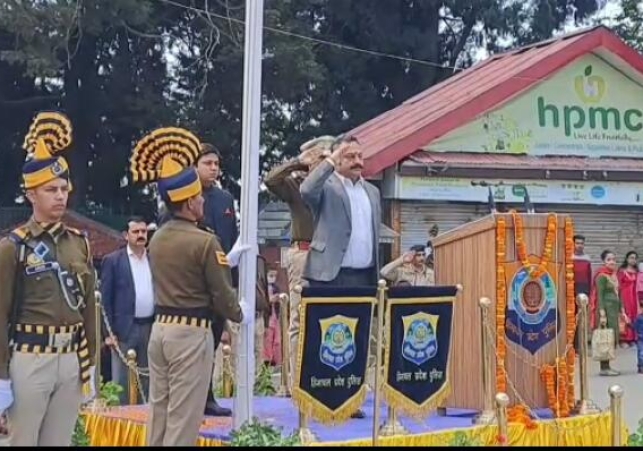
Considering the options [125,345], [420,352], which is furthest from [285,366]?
[420,352]

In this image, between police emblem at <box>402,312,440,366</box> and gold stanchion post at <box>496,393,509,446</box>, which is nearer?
gold stanchion post at <box>496,393,509,446</box>

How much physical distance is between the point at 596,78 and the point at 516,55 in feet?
5.20

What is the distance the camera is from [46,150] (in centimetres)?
539

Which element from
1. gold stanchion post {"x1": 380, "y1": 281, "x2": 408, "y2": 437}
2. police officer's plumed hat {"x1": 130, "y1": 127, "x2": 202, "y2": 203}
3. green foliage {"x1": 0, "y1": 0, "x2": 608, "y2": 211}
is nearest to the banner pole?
gold stanchion post {"x1": 380, "y1": 281, "x2": 408, "y2": 437}

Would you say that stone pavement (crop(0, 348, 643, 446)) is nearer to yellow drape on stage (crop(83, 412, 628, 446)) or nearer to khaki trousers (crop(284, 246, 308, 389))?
yellow drape on stage (crop(83, 412, 628, 446))

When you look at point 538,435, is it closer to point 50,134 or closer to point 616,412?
point 616,412

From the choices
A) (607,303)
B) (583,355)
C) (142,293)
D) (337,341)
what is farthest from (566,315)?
(607,303)

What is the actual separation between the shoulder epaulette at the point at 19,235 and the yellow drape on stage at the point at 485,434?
194 centimetres

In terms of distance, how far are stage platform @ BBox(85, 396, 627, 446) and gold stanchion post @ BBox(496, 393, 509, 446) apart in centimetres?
9

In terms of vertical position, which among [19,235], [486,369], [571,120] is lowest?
[486,369]

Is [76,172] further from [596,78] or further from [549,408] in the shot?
[549,408]

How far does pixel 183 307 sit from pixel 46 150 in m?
1.06

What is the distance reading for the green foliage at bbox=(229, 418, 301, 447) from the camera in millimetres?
6129

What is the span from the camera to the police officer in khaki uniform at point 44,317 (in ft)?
16.3
